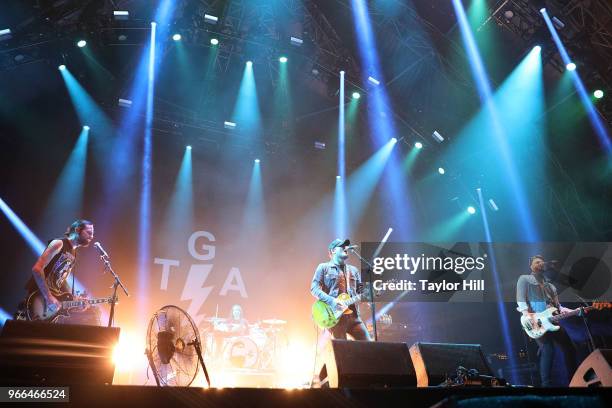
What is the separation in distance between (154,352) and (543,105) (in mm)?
9610

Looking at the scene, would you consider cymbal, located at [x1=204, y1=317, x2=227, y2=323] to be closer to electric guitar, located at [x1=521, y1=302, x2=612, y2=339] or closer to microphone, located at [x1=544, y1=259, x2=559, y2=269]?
electric guitar, located at [x1=521, y1=302, x2=612, y2=339]

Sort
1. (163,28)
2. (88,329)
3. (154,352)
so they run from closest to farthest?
(88,329)
(154,352)
(163,28)

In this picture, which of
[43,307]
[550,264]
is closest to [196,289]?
[43,307]

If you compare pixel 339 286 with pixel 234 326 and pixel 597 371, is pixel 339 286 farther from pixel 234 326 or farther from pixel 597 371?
pixel 234 326

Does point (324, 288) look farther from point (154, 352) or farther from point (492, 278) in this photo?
point (492, 278)

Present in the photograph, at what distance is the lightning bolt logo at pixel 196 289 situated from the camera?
989cm

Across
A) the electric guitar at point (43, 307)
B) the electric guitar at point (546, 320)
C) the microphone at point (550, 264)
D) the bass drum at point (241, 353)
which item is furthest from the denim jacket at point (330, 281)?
the bass drum at point (241, 353)

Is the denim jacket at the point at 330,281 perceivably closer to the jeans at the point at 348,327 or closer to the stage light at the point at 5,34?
the jeans at the point at 348,327

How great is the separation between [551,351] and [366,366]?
422 centimetres

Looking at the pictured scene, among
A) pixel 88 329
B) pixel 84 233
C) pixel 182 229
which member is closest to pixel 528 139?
pixel 182 229

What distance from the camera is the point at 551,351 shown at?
6.49 m

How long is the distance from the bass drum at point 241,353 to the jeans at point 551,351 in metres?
5.18

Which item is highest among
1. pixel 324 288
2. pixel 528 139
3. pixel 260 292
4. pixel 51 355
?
pixel 528 139

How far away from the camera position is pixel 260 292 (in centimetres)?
1059
